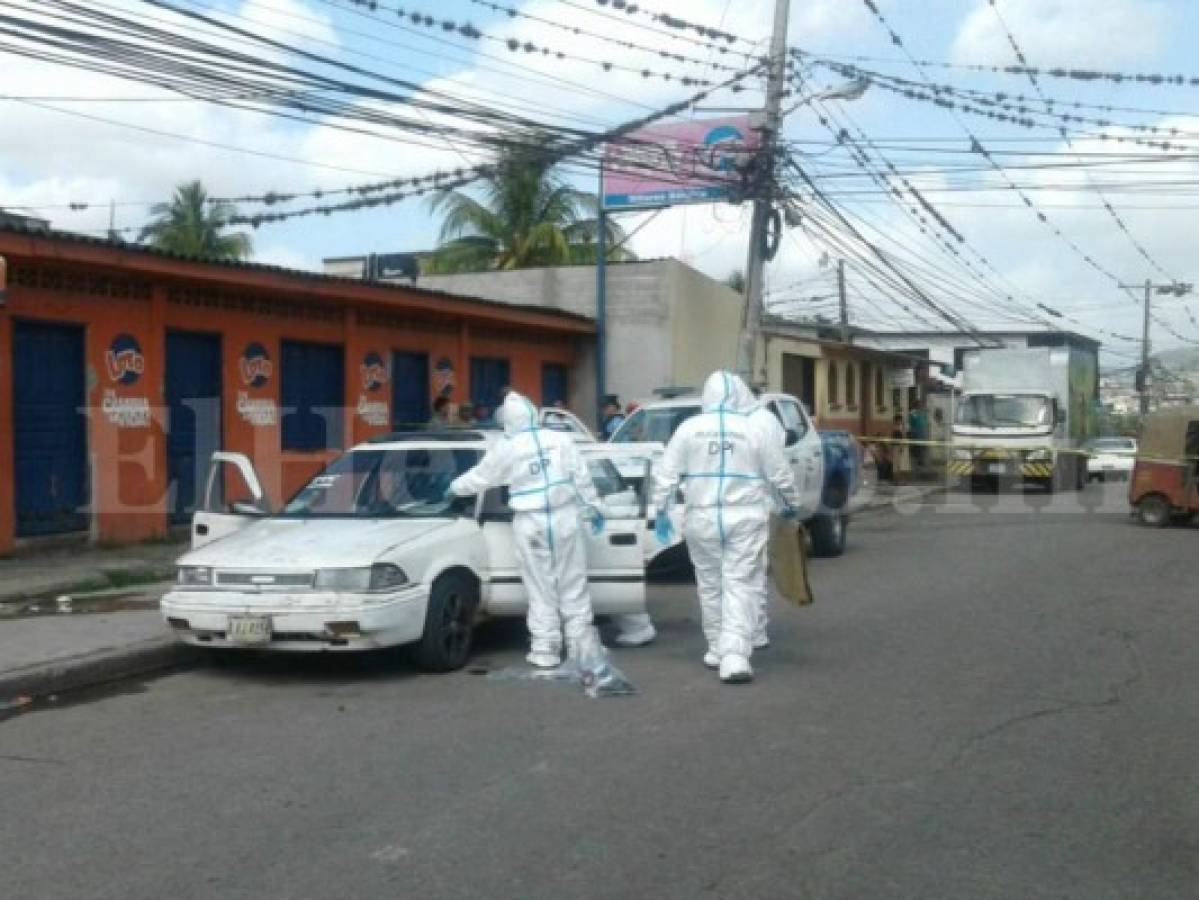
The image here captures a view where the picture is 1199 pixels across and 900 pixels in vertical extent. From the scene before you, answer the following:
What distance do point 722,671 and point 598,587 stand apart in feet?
4.19

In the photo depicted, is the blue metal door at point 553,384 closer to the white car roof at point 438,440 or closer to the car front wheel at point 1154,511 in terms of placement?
the car front wheel at point 1154,511

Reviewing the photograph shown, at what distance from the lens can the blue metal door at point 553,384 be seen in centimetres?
2359

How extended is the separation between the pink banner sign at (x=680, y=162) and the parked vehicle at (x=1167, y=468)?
6.85 m

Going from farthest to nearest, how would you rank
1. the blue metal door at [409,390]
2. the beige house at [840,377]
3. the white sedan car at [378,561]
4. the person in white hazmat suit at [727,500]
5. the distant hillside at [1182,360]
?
the distant hillside at [1182,360] → the beige house at [840,377] → the blue metal door at [409,390] → the person in white hazmat suit at [727,500] → the white sedan car at [378,561]

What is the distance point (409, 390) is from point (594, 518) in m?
11.4

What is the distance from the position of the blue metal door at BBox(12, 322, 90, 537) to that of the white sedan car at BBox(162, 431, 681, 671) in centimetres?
450

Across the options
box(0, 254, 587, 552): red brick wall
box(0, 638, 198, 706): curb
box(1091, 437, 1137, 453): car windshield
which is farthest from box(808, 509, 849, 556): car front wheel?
box(1091, 437, 1137, 453): car windshield

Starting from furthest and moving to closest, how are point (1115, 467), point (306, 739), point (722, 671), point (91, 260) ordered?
point (1115, 467) < point (91, 260) < point (722, 671) < point (306, 739)

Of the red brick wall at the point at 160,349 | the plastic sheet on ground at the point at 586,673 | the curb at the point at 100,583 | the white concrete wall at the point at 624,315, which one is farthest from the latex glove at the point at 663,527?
the white concrete wall at the point at 624,315

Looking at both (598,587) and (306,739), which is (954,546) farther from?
(306,739)

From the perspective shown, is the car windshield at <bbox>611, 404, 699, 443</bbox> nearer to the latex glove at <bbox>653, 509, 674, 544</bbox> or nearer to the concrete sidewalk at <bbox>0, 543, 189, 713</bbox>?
the concrete sidewalk at <bbox>0, 543, 189, 713</bbox>

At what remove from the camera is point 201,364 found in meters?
16.2

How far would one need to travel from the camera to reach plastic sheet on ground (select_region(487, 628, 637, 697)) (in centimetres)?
802

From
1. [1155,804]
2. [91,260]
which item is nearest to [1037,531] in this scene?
[91,260]
